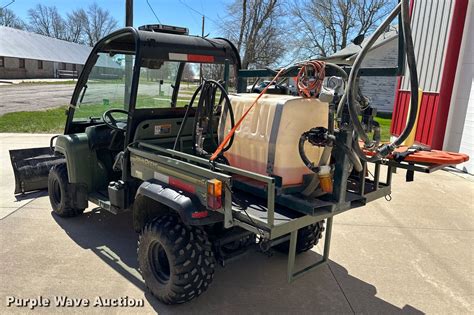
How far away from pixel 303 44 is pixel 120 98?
31876 millimetres

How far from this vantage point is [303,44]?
1346 inches

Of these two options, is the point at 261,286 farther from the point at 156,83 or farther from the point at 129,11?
the point at 129,11

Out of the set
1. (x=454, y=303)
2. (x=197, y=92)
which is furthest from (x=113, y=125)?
(x=454, y=303)

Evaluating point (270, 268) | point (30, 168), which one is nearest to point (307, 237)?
point (270, 268)

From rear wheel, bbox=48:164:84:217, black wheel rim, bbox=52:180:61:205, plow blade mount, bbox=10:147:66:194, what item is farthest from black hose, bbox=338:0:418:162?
plow blade mount, bbox=10:147:66:194

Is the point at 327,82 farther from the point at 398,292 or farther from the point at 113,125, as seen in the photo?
the point at 113,125

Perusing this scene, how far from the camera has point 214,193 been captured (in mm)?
→ 2402

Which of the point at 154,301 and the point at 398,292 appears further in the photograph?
the point at 398,292

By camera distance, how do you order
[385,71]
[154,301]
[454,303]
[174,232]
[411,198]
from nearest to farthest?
1. [385,71]
2. [174,232]
3. [154,301]
4. [454,303]
5. [411,198]

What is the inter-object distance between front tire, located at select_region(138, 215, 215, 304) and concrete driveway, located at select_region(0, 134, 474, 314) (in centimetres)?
16

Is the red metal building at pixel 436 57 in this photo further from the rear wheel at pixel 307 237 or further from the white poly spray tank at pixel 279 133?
the white poly spray tank at pixel 279 133

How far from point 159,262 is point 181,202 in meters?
0.74

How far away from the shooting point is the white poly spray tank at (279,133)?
2668 millimetres

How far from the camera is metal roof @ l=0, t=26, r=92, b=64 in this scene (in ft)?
147
